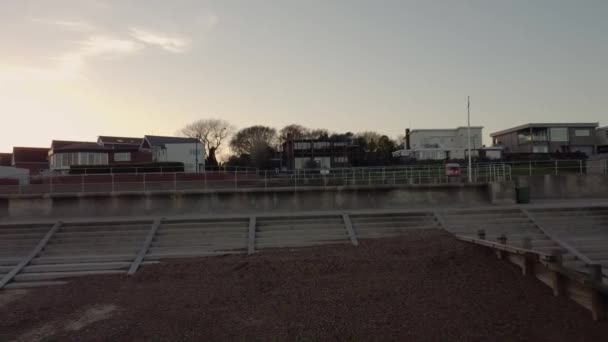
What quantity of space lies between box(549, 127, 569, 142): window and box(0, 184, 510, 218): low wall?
38.9 m

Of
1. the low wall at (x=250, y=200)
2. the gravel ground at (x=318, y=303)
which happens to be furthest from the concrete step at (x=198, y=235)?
the low wall at (x=250, y=200)

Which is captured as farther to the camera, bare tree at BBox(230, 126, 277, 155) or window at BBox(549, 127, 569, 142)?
bare tree at BBox(230, 126, 277, 155)

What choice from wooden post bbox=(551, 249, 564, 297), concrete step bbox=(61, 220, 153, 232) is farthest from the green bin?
concrete step bbox=(61, 220, 153, 232)

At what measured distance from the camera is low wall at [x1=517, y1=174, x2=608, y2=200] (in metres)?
22.0

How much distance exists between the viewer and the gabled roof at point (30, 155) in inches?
2397

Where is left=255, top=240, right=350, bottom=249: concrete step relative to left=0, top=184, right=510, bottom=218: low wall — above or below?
below

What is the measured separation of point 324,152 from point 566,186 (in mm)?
43289

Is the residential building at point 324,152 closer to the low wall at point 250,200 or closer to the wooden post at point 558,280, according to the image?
the low wall at point 250,200

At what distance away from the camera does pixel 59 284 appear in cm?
1220

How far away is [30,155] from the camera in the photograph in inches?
2451

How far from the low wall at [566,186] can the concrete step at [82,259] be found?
20355mm

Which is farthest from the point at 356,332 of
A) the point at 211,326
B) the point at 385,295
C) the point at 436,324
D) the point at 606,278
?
the point at 606,278

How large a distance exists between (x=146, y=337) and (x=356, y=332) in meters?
4.06

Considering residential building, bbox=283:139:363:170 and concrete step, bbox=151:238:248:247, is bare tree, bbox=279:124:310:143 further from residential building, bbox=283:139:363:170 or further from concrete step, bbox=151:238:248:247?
concrete step, bbox=151:238:248:247
